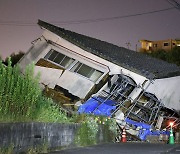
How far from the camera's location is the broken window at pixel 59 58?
19.6 meters

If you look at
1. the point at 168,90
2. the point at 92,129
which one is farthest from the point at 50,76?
the point at 92,129

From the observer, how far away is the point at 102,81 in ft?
59.8

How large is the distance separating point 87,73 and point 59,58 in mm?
2215

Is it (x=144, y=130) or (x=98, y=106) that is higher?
(x=98, y=106)

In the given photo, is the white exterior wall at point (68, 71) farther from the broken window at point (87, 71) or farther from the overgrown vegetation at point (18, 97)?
the overgrown vegetation at point (18, 97)

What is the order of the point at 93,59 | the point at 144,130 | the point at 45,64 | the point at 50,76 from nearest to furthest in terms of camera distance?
the point at 144,130, the point at 93,59, the point at 50,76, the point at 45,64

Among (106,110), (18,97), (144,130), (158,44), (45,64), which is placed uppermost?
(158,44)

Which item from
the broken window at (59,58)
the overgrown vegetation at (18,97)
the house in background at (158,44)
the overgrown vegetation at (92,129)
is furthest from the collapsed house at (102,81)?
the house in background at (158,44)

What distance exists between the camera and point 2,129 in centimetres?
732

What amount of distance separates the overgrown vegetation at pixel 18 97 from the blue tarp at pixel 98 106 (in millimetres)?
7439

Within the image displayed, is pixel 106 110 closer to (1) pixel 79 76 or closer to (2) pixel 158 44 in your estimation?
(1) pixel 79 76

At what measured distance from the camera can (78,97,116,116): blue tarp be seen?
16.8m

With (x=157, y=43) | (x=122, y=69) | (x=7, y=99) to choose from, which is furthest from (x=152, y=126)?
(x=157, y=43)

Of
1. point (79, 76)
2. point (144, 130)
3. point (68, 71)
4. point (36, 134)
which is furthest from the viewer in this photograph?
point (68, 71)
